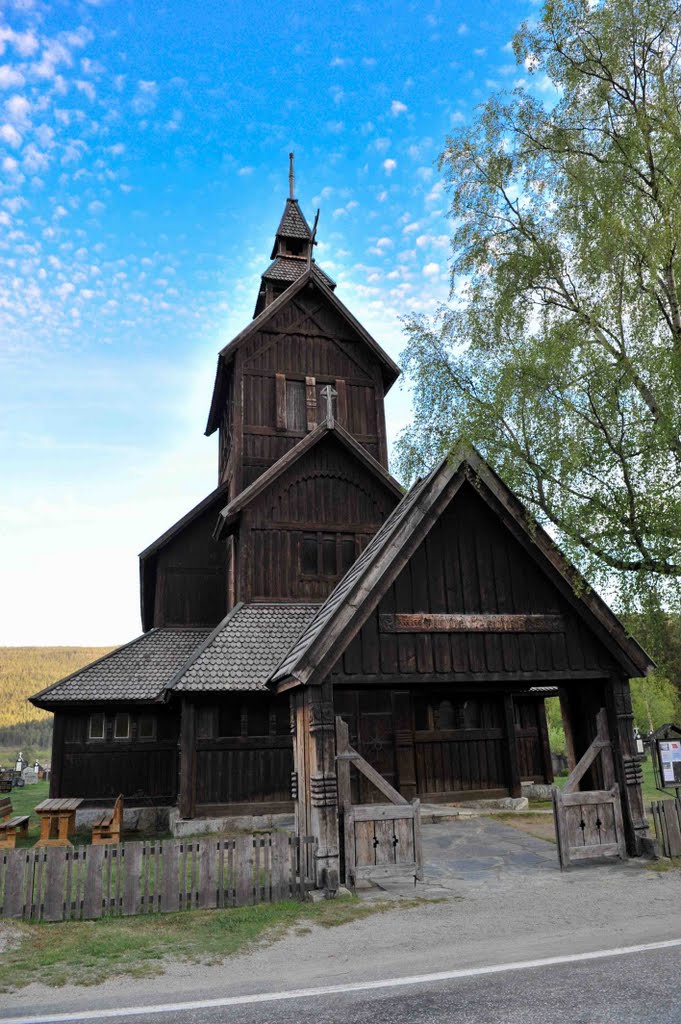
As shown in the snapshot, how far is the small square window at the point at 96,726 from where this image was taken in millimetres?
18281

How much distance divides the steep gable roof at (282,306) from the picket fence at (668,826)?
578 inches

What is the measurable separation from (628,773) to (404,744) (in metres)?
7.26

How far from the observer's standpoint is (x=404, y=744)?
17188 mm

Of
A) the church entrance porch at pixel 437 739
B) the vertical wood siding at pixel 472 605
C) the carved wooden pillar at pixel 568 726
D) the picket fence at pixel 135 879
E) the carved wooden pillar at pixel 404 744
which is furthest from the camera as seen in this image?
the carved wooden pillar at pixel 404 744

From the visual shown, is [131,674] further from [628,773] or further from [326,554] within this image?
[628,773]

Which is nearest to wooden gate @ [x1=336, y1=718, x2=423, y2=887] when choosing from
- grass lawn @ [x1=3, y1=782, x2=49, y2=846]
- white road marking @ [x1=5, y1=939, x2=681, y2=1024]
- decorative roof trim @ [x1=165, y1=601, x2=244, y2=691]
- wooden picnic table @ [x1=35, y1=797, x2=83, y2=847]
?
white road marking @ [x1=5, y1=939, x2=681, y2=1024]

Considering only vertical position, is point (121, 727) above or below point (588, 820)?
above

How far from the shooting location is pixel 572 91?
42.6 feet

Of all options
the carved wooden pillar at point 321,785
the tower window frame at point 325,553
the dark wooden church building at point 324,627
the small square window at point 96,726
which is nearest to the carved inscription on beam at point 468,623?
the dark wooden church building at point 324,627

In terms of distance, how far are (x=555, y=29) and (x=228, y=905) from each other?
15223 millimetres

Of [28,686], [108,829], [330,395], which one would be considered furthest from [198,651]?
[28,686]

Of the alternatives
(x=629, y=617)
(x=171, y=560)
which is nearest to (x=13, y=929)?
(x=629, y=617)

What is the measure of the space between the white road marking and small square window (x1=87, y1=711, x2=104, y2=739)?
13.6 metres

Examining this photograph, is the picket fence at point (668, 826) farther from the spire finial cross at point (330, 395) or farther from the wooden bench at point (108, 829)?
the spire finial cross at point (330, 395)
